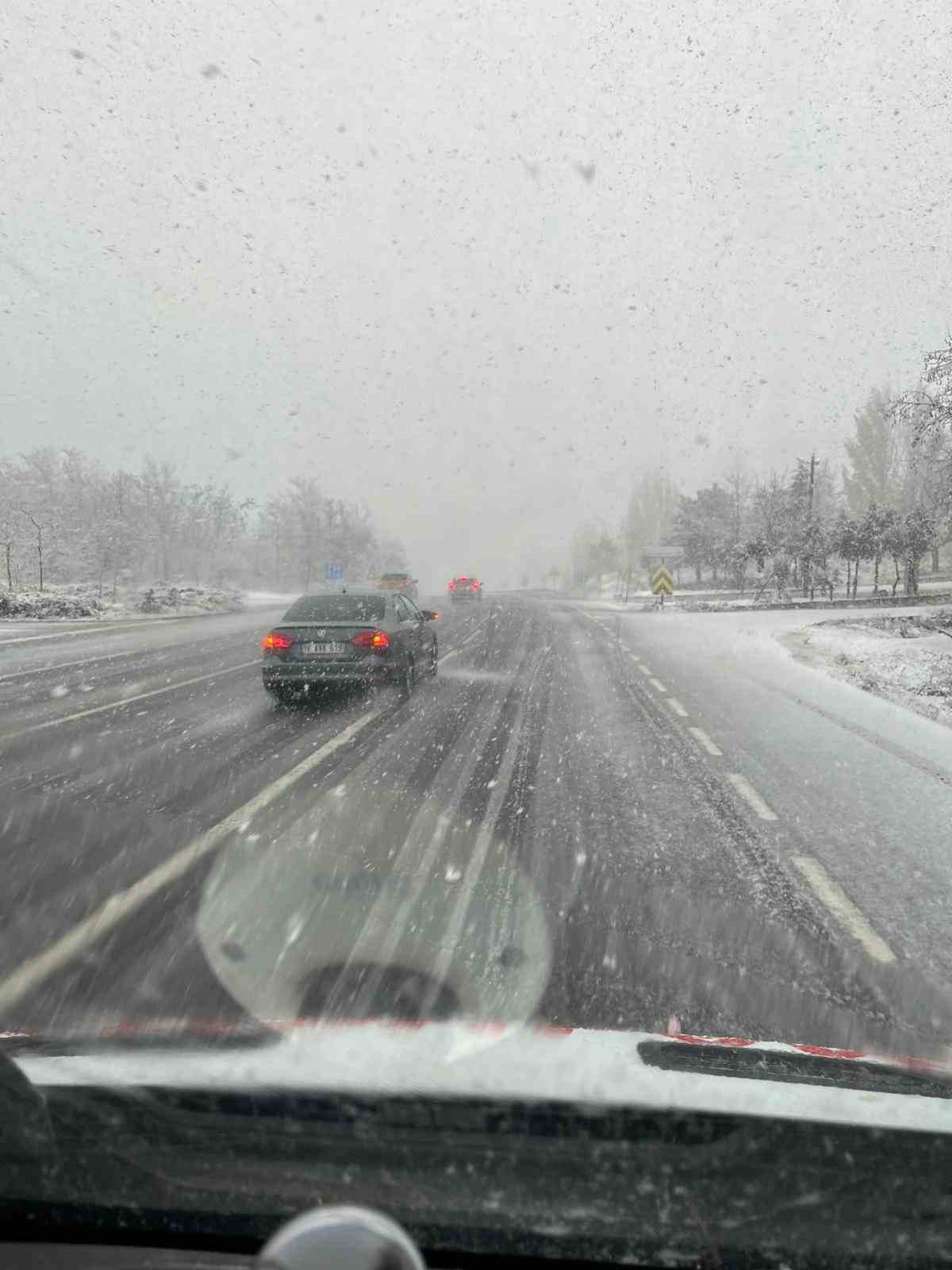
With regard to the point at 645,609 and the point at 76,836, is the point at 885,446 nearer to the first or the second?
the point at 645,609

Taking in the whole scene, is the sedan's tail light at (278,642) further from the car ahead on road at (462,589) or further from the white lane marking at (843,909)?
the car ahead on road at (462,589)

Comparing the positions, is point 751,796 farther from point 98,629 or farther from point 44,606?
point 44,606

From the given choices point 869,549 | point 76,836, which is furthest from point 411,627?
point 869,549

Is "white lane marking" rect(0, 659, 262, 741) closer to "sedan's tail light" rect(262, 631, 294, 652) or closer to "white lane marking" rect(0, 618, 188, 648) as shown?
"sedan's tail light" rect(262, 631, 294, 652)

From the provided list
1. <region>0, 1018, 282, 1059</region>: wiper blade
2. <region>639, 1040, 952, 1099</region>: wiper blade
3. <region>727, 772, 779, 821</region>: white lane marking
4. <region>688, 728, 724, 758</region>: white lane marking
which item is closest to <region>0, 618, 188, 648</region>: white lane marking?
<region>688, 728, 724, 758</region>: white lane marking

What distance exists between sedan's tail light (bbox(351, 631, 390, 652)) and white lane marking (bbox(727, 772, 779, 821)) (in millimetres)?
5294

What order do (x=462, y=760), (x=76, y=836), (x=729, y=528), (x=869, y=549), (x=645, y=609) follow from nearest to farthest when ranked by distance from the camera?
(x=76, y=836), (x=462, y=760), (x=645, y=609), (x=869, y=549), (x=729, y=528)

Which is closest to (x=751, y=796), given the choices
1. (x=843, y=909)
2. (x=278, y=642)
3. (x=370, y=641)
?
(x=843, y=909)

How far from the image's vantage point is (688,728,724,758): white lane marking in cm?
802

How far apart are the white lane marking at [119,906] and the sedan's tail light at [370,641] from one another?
4.41 meters

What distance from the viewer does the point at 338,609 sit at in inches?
455

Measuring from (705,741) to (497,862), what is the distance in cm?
429

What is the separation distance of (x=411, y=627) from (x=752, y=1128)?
1092 cm

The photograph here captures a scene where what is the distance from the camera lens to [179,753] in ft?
25.9
